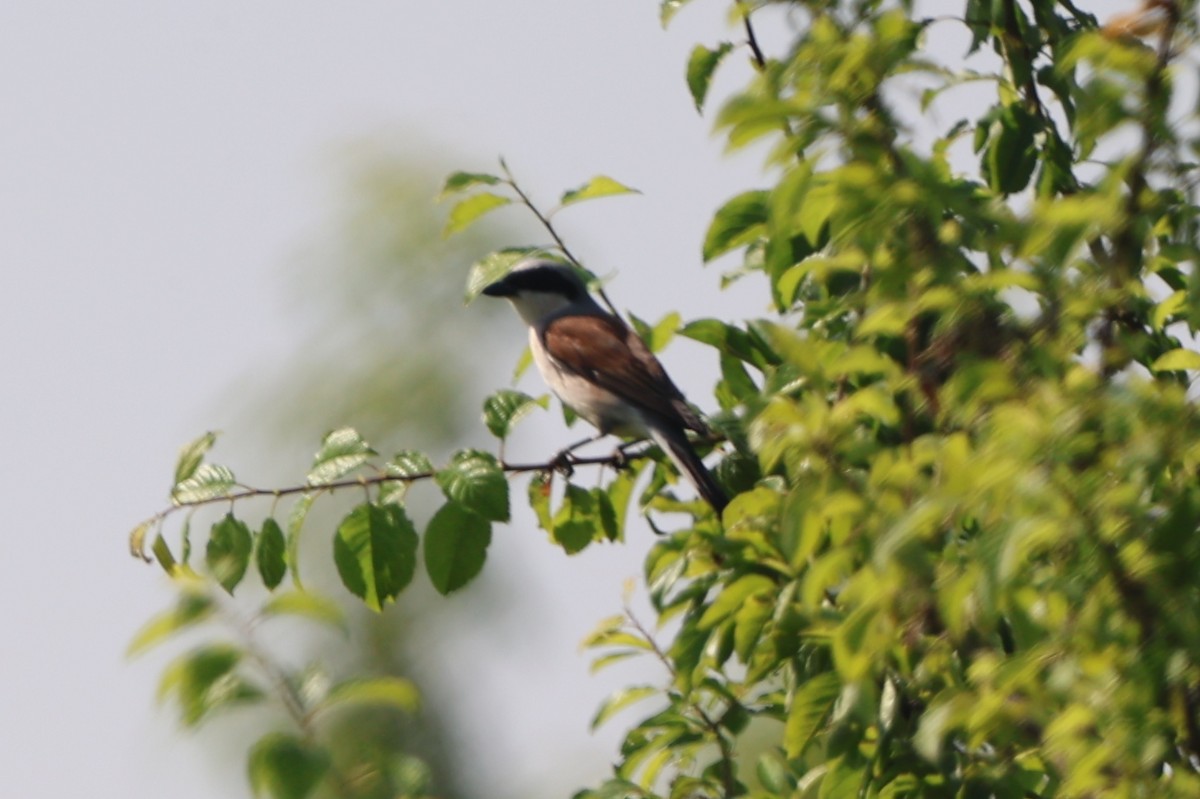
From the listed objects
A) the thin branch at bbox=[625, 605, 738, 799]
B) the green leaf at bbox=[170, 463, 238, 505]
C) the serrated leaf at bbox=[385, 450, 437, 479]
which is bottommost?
the thin branch at bbox=[625, 605, 738, 799]

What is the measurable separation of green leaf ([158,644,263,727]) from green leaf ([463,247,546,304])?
1741mm

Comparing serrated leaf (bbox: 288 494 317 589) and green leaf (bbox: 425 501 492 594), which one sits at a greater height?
serrated leaf (bbox: 288 494 317 589)

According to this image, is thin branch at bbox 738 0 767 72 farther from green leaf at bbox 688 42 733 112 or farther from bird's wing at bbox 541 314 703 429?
bird's wing at bbox 541 314 703 429

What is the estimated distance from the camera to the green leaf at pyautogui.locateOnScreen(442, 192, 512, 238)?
3.80 m

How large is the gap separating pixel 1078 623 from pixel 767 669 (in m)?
1.24

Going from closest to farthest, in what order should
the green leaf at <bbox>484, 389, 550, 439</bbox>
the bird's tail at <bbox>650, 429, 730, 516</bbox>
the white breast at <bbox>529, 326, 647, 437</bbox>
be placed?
the green leaf at <bbox>484, 389, 550, 439</bbox>, the bird's tail at <bbox>650, 429, 730, 516</bbox>, the white breast at <bbox>529, 326, 647, 437</bbox>

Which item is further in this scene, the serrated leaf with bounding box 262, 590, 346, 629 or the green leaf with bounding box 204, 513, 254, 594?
the green leaf with bounding box 204, 513, 254, 594

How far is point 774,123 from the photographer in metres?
2.49

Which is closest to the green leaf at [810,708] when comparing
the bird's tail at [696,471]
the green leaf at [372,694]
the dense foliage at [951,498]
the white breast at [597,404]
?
the dense foliage at [951,498]

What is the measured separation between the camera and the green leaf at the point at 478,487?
357 centimetres

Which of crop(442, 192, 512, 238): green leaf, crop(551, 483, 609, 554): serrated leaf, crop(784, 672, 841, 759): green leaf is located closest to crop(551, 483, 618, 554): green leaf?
crop(551, 483, 609, 554): serrated leaf

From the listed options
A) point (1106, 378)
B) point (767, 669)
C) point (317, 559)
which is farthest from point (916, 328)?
point (317, 559)

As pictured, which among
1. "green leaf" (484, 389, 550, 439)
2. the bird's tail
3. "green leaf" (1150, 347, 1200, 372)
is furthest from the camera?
the bird's tail

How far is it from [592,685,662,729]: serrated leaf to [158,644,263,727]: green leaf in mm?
1799
